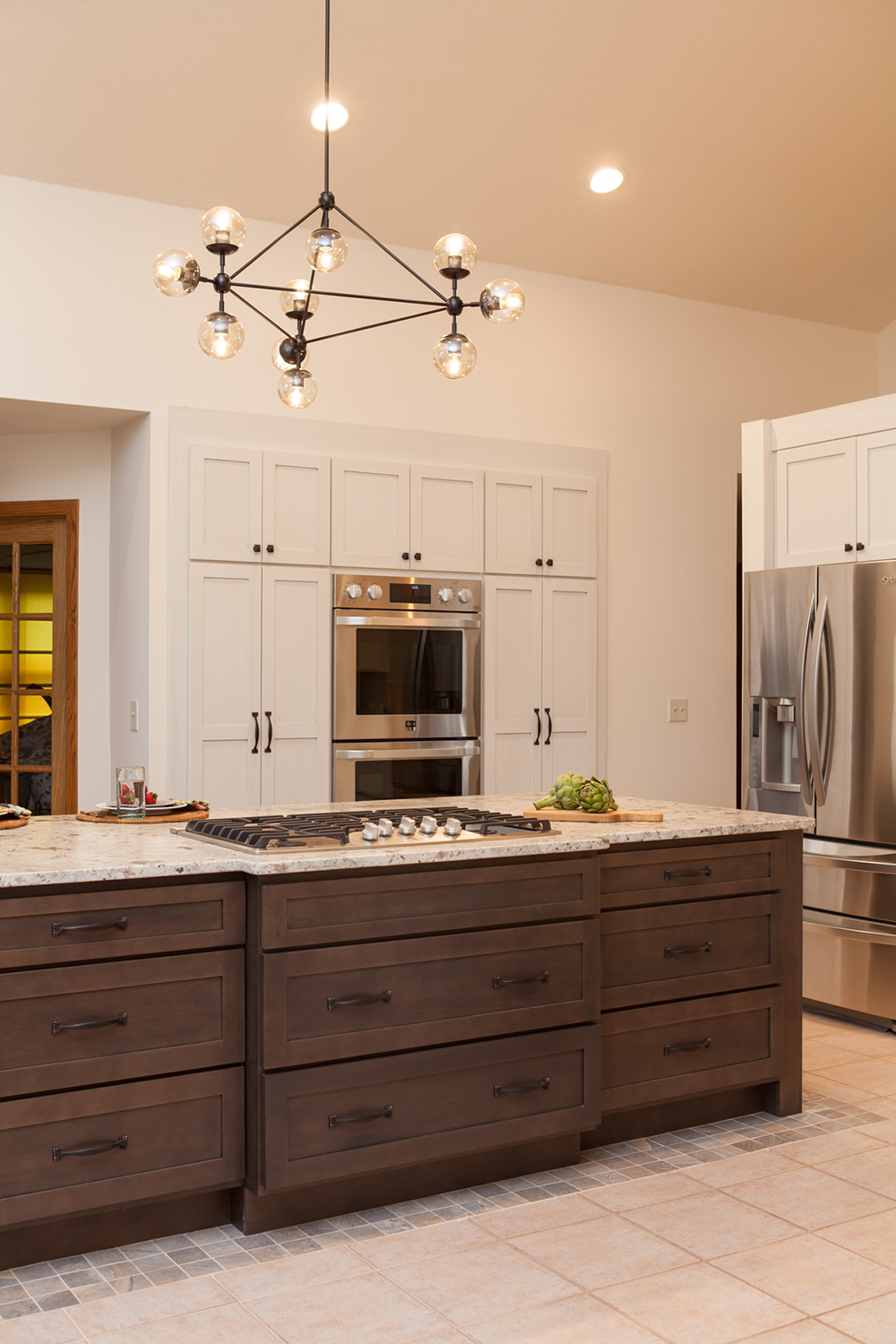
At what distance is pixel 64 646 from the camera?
5379 mm

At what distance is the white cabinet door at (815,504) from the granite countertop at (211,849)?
1.69 metres

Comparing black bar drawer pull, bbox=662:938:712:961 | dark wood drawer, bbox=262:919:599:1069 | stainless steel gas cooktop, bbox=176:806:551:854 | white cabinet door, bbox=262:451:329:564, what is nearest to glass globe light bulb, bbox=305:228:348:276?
stainless steel gas cooktop, bbox=176:806:551:854

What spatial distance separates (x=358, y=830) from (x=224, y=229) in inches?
56.9

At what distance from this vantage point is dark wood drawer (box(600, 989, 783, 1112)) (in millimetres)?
3020

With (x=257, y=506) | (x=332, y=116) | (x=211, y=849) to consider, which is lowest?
(x=211, y=849)

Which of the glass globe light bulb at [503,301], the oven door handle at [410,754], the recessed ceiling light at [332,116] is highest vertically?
the recessed ceiling light at [332,116]

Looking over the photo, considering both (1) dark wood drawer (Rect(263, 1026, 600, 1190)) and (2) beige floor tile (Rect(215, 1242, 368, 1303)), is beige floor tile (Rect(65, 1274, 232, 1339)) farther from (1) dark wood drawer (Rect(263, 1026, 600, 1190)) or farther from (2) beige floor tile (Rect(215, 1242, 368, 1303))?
(1) dark wood drawer (Rect(263, 1026, 600, 1190))

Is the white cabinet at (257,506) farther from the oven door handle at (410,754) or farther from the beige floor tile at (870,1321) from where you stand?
the beige floor tile at (870,1321)

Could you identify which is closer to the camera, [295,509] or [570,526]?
[295,509]

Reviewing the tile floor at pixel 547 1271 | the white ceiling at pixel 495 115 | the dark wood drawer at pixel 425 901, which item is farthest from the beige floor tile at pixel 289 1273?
the white ceiling at pixel 495 115

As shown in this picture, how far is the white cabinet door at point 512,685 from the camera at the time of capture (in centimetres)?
538

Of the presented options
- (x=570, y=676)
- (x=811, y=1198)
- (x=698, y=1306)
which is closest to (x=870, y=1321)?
(x=698, y=1306)

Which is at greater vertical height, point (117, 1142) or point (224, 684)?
point (224, 684)

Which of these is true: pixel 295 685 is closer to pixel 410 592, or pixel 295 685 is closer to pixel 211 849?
pixel 410 592
